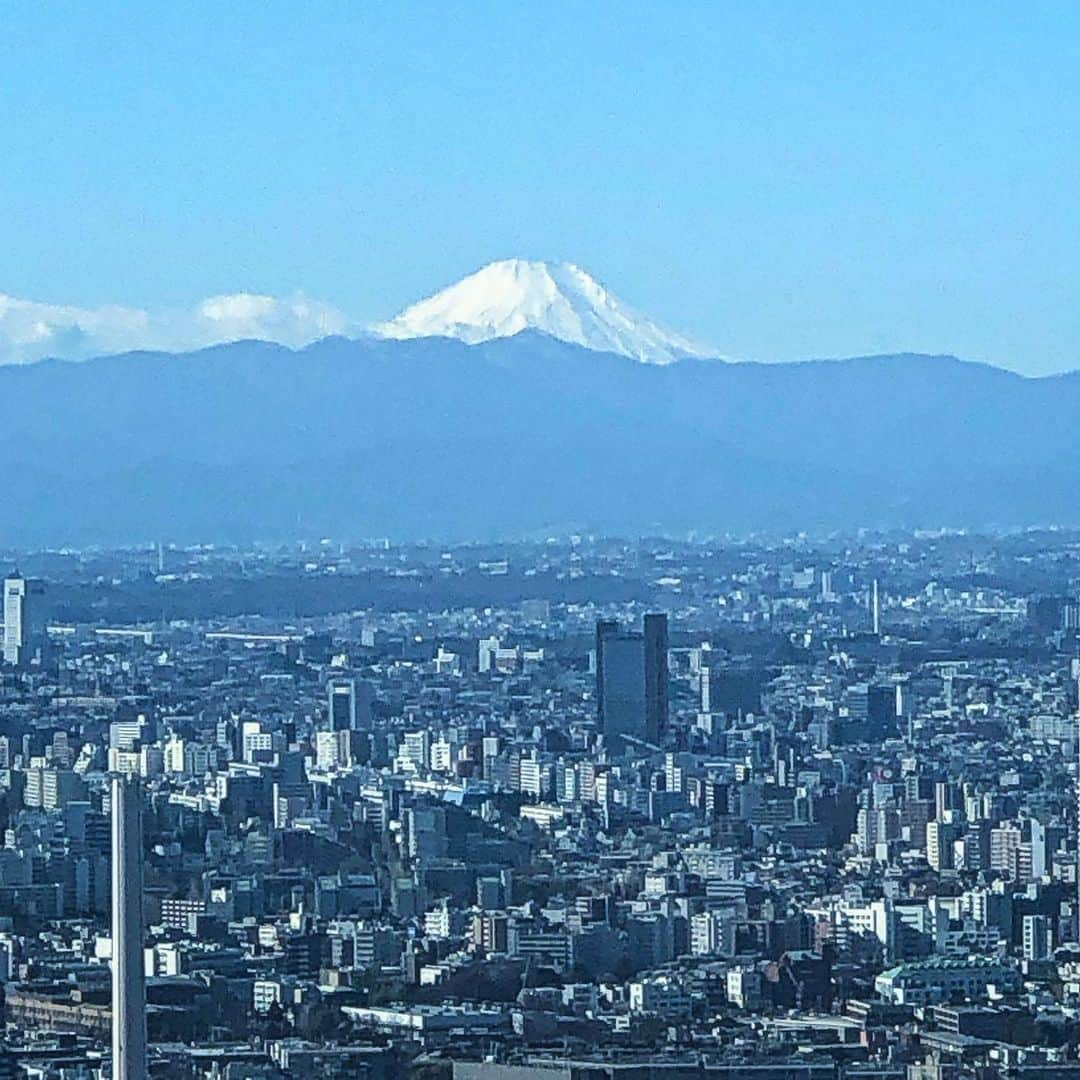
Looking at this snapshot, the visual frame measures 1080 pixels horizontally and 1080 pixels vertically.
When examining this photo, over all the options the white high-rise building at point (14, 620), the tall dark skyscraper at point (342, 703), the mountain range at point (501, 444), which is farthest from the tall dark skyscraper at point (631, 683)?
the mountain range at point (501, 444)

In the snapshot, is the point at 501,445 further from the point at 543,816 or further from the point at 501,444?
the point at 543,816

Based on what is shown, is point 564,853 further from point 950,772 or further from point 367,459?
point 367,459

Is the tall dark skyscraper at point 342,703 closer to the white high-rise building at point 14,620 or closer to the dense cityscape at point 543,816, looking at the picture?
the dense cityscape at point 543,816

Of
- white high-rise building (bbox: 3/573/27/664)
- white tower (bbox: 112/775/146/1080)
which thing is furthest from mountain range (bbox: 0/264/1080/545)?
white tower (bbox: 112/775/146/1080)

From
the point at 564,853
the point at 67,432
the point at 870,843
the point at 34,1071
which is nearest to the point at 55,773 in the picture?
the point at 564,853

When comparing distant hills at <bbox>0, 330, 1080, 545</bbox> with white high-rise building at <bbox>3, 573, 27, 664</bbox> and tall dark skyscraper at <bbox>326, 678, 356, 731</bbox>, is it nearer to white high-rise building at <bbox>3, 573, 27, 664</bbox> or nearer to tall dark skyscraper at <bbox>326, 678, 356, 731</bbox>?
white high-rise building at <bbox>3, 573, 27, 664</bbox>

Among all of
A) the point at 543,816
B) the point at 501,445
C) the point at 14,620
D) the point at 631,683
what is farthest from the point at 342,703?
the point at 501,445
